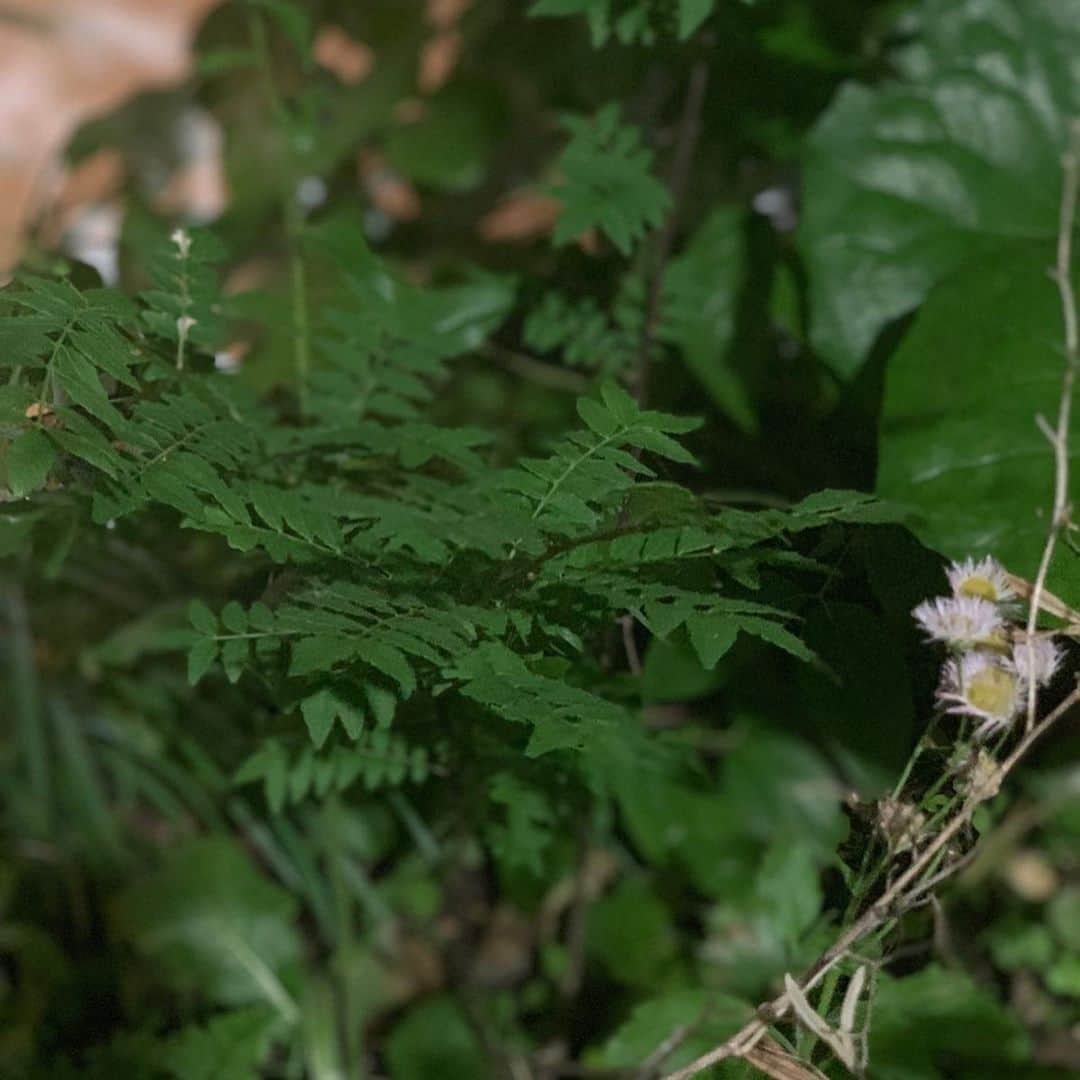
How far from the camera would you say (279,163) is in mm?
1519

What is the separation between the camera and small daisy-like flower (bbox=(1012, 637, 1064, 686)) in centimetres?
65

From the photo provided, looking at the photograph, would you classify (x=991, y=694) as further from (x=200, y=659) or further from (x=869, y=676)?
(x=200, y=659)

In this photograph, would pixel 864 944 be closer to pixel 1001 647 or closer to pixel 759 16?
pixel 1001 647

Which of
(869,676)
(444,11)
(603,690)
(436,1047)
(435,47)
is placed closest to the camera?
(869,676)

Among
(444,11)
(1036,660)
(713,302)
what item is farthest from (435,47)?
(1036,660)

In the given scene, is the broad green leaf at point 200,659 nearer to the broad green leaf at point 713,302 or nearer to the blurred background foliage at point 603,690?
the blurred background foliage at point 603,690

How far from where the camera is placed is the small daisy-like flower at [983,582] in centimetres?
69

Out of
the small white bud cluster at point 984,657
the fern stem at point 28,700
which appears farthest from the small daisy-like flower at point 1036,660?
the fern stem at point 28,700

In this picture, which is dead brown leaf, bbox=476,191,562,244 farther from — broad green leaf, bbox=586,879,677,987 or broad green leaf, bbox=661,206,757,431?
broad green leaf, bbox=586,879,677,987

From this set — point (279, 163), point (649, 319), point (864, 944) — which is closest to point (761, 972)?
point (864, 944)

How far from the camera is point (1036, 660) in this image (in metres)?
0.67

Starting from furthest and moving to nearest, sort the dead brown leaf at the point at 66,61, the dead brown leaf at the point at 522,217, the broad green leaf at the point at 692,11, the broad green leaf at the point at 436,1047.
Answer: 1. the dead brown leaf at the point at 66,61
2. the dead brown leaf at the point at 522,217
3. the broad green leaf at the point at 436,1047
4. the broad green leaf at the point at 692,11

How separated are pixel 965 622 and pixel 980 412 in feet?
0.93

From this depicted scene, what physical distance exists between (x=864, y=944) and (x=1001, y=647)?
0.17 m
